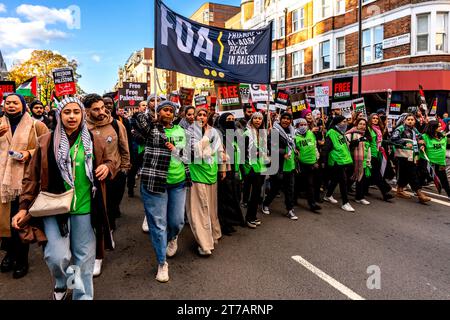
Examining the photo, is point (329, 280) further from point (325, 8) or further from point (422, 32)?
point (325, 8)

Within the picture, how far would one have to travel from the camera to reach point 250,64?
6.53 metres

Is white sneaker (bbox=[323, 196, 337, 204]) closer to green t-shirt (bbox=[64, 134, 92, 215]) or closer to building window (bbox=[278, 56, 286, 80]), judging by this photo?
green t-shirt (bbox=[64, 134, 92, 215])

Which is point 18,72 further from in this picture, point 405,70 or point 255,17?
Result: point 405,70

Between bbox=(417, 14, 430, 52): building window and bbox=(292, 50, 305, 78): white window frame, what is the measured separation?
9.61m

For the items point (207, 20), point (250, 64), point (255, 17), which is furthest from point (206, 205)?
point (207, 20)

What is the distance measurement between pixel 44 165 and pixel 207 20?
56.5 m

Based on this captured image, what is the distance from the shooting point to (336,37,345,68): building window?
23.1 meters

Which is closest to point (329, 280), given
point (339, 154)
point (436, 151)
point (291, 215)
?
point (291, 215)

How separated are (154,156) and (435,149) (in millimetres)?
6801

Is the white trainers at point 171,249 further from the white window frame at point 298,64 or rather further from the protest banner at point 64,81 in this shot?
the white window frame at point 298,64

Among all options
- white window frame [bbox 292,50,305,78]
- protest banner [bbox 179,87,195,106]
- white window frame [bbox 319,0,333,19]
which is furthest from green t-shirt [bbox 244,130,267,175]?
white window frame [bbox 292,50,305,78]

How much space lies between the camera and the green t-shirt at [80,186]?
10.00 feet

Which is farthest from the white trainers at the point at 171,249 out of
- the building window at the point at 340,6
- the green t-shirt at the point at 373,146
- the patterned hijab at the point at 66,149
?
the building window at the point at 340,6

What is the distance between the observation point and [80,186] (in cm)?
307
